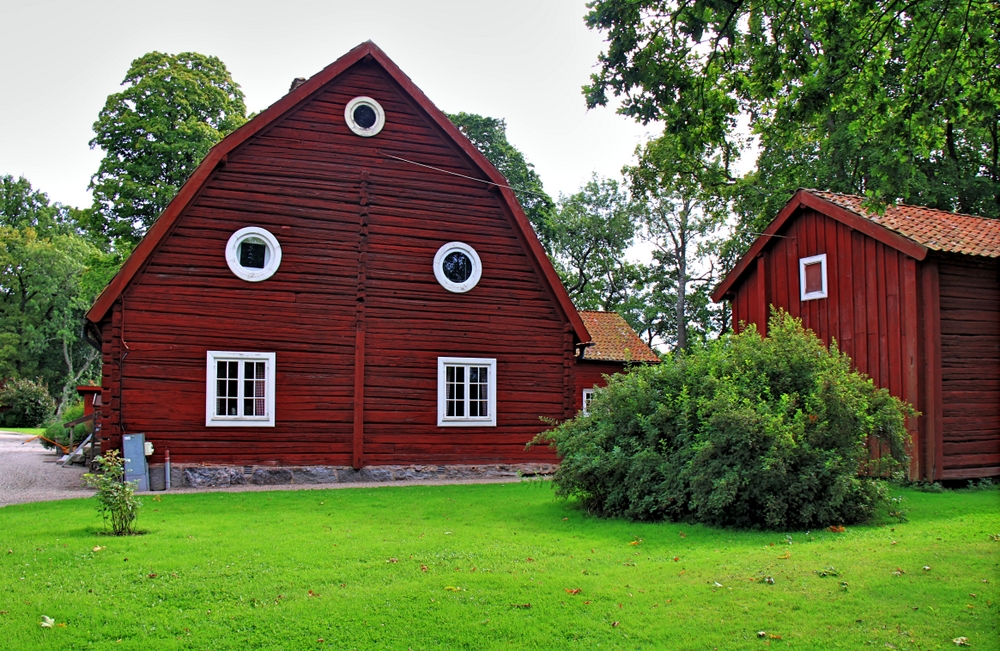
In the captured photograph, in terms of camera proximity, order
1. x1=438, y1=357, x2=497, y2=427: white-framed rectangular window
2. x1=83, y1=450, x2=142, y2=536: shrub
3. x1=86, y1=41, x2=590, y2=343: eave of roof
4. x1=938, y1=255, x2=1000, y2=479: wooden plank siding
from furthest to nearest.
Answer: x1=438, y1=357, x2=497, y2=427: white-framed rectangular window, x1=938, y1=255, x2=1000, y2=479: wooden plank siding, x1=86, y1=41, x2=590, y2=343: eave of roof, x1=83, y1=450, x2=142, y2=536: shrub

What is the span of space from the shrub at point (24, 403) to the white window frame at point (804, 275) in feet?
157

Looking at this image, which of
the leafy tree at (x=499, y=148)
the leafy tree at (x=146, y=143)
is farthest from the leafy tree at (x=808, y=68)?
the leafy tree at (x=499, y=148)

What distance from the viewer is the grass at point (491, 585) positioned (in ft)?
19.4

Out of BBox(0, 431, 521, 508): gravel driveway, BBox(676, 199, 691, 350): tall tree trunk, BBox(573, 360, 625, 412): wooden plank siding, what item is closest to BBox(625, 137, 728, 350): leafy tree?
BBox(676, 199, 691, 350): tall tree trunk

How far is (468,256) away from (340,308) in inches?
126

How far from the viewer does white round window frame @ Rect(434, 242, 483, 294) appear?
18.6 m

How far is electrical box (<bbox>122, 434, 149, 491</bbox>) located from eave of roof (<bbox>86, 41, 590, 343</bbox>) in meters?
2.43

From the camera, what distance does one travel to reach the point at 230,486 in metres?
16.5

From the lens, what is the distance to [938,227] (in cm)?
1723

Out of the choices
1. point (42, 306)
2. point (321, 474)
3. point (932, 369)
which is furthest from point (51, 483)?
point (42, 306)

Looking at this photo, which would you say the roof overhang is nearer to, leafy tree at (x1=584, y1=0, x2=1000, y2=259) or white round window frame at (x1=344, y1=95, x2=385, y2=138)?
leafy tree at (x1=584, y1=0, x2=1000, y2=259)

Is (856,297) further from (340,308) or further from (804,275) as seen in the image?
(340,308)

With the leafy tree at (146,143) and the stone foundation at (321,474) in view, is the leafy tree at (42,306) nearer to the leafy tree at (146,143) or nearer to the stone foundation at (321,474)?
the leafy tree at (146,143)

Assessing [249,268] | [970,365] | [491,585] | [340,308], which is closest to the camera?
[491,585]
